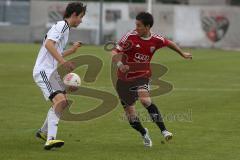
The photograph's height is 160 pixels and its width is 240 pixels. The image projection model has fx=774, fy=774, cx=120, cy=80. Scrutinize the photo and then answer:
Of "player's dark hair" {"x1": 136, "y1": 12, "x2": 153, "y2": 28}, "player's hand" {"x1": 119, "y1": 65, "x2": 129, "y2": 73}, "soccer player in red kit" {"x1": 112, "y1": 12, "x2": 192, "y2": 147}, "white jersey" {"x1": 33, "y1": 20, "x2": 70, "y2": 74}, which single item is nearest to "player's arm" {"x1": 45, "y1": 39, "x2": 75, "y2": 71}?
"white jersey" {"x1": 33, "y1": 20, "x2": 70, "y2": 74}

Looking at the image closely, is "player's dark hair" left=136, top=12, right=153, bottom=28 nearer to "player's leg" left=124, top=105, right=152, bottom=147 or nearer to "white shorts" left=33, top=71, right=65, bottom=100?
"player's leg" left=124, top=105, right=152, bottom=147

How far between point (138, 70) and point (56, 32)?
5.55 ft

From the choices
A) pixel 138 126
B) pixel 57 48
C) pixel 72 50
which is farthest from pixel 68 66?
pixel 138 126

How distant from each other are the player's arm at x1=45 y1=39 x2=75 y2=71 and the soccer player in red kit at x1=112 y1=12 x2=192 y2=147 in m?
1.12

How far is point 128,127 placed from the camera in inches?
574

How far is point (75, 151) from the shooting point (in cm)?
1162

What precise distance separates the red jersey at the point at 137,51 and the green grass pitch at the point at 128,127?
1.15 meters

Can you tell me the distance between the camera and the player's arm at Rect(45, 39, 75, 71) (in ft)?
36.7

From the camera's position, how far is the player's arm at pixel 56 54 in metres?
11.2

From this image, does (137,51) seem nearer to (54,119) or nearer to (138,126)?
(138,126)

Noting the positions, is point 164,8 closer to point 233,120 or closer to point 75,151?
point 233,120

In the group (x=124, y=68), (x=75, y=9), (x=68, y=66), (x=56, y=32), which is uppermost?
(x=75, y=9)

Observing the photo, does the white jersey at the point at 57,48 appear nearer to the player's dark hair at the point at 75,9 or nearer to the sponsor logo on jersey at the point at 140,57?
the player's dark hair at the point at 75,9

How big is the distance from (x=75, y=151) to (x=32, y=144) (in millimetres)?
993
